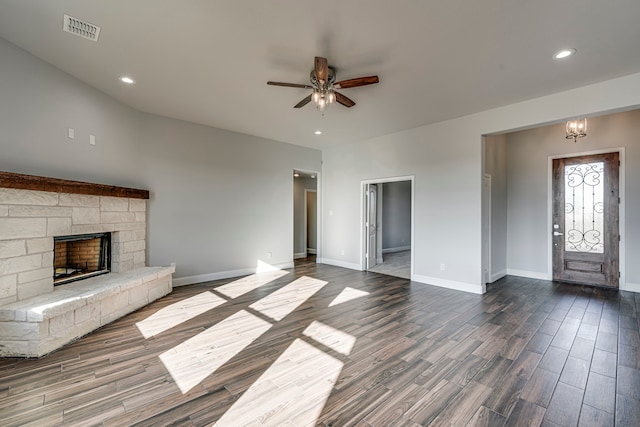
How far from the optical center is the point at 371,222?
272 inches

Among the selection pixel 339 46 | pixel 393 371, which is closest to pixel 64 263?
pixel 393 371

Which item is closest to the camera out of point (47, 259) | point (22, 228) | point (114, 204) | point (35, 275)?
point (22, 228)

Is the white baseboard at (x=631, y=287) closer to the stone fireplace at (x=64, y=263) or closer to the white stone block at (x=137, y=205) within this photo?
the stone fireplace at (x=64, y=263)

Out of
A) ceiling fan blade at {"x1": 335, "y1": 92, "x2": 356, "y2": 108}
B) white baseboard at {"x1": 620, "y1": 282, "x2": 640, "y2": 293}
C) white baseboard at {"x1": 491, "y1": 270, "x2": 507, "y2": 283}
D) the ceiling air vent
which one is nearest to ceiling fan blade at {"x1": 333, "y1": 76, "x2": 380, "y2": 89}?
ceiling fan blade at {"x1": 335, "y1": 92, "x2": 356, "y2": 108}

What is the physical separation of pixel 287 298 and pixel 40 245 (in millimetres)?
3056

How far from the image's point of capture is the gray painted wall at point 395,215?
9633 millimetres

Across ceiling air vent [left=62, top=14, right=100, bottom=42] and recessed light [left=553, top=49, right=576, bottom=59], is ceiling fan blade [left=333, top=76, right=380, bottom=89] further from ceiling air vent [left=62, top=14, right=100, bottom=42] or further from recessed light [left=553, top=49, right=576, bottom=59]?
ceiling air vent [left=62, top=14, right=100, bottom=42]

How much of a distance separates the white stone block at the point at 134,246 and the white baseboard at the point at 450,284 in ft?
16.3

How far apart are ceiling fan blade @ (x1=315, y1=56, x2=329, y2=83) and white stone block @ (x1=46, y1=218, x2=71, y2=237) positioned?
343cm

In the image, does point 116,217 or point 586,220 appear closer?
point 116,217

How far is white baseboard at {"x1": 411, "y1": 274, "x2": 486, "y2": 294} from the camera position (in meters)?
4.69

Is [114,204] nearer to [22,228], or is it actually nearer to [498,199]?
[22,228]

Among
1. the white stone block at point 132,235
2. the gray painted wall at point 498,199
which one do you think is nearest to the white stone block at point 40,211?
the white stone block at point 132,235

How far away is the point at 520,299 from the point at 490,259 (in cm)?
115
